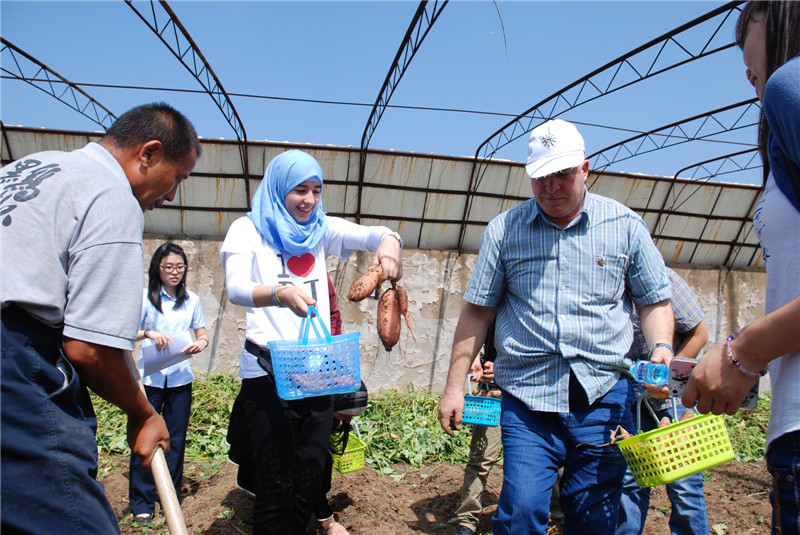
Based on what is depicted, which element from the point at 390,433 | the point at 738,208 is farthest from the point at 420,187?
the point at 738,208

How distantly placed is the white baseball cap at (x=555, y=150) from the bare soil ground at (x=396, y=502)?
258cm

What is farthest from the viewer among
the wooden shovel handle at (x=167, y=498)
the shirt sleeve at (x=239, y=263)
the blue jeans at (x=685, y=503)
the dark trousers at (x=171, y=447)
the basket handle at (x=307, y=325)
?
the dark trousers at (x=171, y=447)

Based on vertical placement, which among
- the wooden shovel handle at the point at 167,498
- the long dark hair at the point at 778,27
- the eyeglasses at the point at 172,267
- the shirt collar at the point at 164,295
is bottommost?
the shirt collar at the point at 164,295

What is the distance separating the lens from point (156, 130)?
1807mm

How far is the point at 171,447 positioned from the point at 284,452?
1.98 metres

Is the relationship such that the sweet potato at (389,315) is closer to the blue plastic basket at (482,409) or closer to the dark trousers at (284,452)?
the blue plastic basket at (482,409)

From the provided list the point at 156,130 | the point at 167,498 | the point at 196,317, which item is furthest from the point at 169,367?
the point at 156,130

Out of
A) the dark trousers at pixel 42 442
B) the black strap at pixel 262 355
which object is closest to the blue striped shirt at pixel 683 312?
the black strap at pixel 262 355

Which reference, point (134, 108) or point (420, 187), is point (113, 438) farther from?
point (420, 187)

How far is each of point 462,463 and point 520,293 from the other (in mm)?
3602

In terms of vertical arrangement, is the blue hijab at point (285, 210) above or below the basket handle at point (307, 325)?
above

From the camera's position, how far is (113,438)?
220 inches

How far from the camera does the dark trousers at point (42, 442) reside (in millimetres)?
1370

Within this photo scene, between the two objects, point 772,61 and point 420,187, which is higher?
point 772,61
